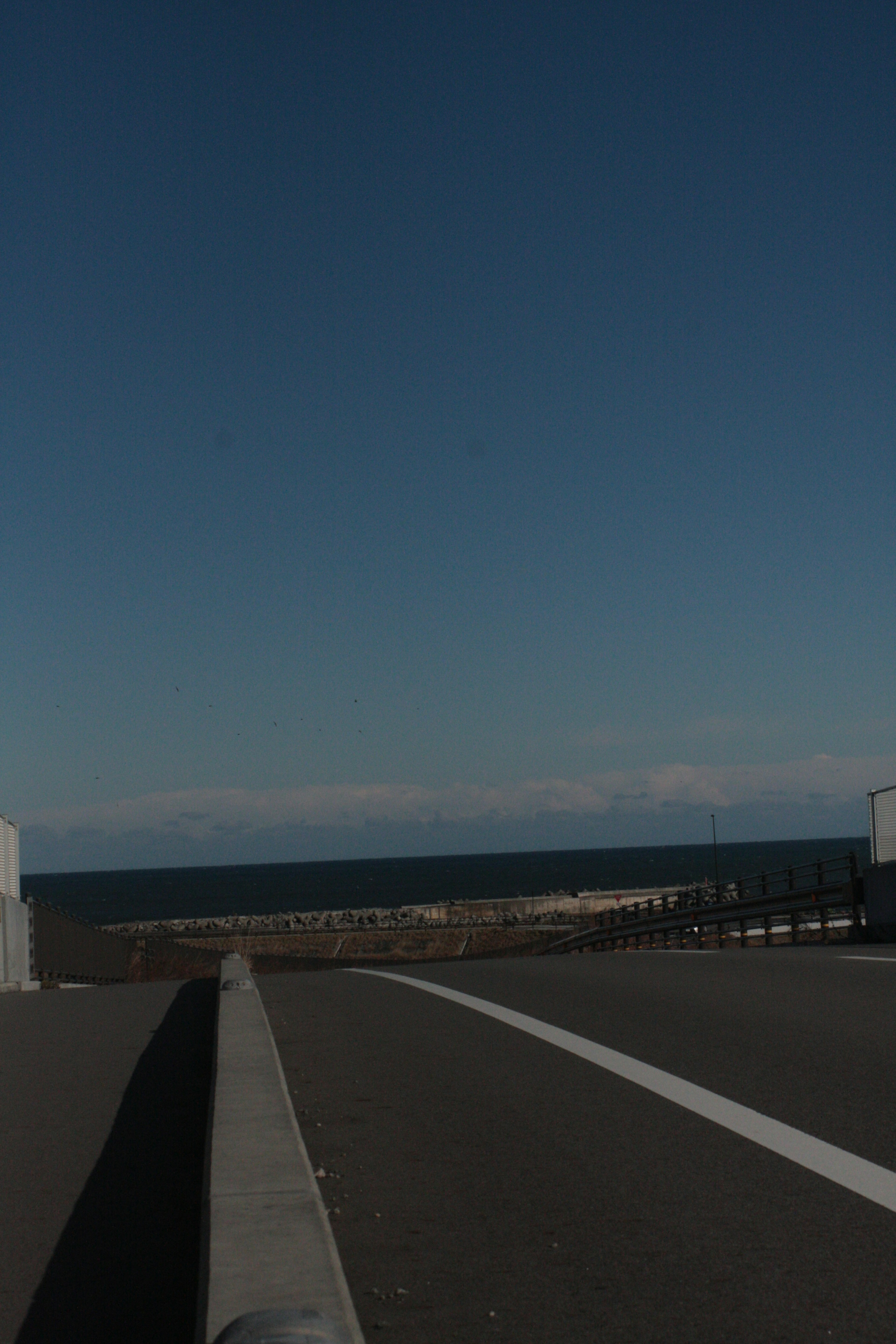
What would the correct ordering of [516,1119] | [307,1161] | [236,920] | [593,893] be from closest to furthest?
[307,1161] < [516,1119] < [236,920] < [593,893]

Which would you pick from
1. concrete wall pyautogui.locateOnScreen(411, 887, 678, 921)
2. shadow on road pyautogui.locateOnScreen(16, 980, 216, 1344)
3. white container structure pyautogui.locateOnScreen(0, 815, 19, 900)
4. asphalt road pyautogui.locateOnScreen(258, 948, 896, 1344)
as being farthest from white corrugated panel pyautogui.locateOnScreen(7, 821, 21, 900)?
concrete wall pyautogui.locateOnScreen(411, 887, 678, 921)

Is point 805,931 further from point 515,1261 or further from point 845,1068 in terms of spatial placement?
point 515,1261

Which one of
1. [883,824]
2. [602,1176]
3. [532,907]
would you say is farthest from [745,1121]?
[532,907]

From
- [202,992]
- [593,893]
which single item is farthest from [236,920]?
[202,992]

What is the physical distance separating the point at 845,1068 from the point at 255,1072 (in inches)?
130

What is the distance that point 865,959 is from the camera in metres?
14.1

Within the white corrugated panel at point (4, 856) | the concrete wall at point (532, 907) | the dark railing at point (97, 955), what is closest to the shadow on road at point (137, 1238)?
the dark railing at point (97, 955)

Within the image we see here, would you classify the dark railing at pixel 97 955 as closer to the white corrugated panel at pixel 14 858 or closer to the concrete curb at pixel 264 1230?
the white corrugated panel at pixel 14 858

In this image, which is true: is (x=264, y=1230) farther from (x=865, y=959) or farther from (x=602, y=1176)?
(x=865, y=959)

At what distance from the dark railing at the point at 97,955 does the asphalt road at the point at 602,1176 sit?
9.92 meters

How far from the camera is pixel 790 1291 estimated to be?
383 cm

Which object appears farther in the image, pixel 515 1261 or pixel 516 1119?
pixel 516 1119

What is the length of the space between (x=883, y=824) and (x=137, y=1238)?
1731cm

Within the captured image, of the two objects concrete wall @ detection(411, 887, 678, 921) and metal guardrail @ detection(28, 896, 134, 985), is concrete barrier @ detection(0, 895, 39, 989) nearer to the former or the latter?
metal guardrail @ detection(28, 896, 134, 985)
